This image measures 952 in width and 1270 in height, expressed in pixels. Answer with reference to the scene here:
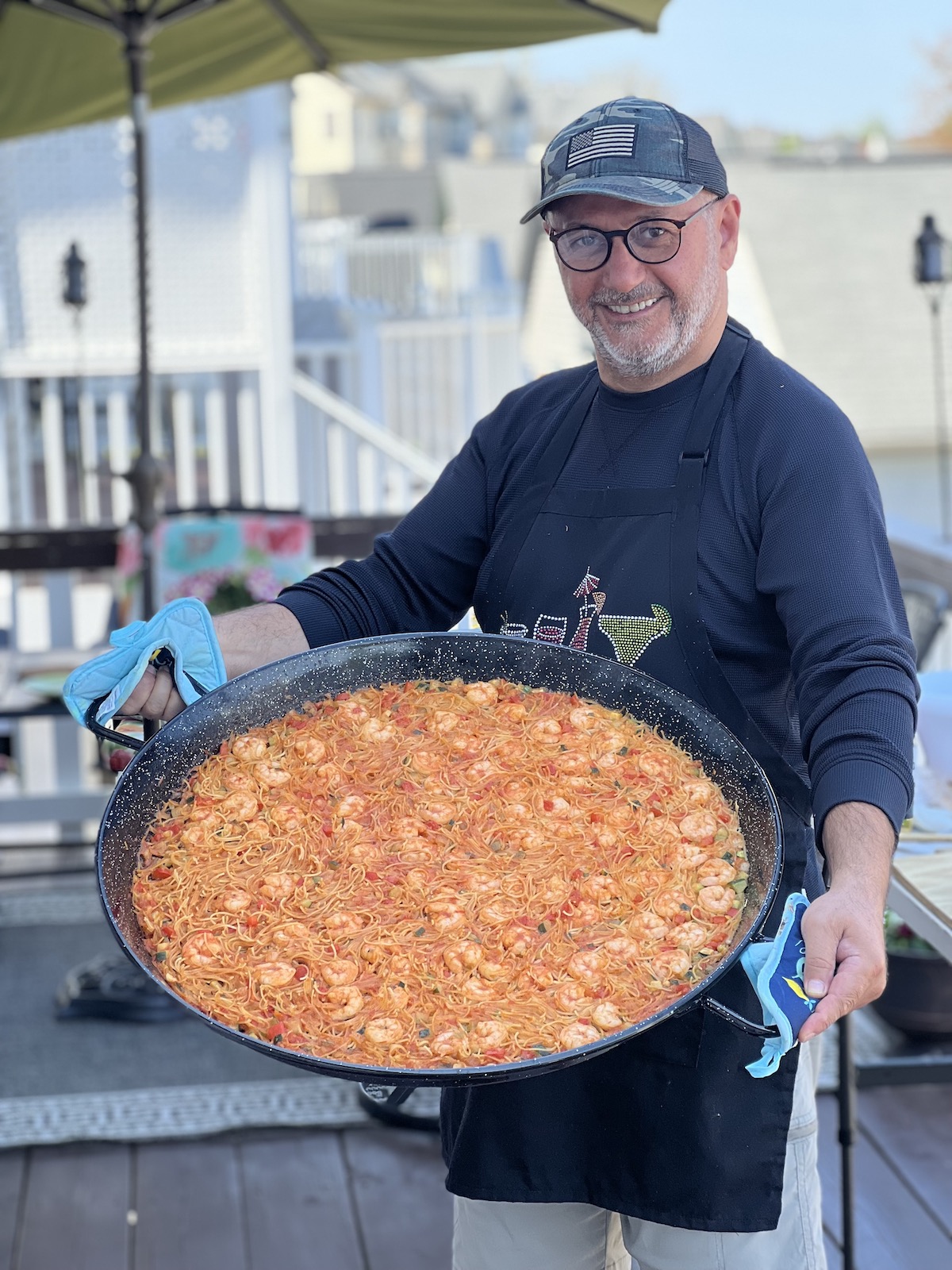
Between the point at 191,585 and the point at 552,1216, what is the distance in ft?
9.17

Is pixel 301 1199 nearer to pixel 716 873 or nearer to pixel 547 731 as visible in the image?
pixel 547 731

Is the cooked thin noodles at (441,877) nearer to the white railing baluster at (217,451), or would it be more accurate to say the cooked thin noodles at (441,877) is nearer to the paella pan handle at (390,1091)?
the paella pan handle at (390,1091)

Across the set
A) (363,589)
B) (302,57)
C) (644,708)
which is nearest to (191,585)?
(302,57)

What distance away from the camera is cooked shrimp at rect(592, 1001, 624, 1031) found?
1.28 m

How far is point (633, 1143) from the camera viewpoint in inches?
61.7

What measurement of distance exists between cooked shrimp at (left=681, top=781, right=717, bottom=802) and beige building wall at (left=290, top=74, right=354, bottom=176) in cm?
4797

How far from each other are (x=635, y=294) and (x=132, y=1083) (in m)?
2.50

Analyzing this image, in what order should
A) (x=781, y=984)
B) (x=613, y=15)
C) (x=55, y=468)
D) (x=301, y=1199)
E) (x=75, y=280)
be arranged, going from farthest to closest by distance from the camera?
(x=55, y=468), (x=75, y=280), (x=613, y=15), (x=301, y=1199), (x=781, y=984)

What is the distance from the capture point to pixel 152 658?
161 centimetres

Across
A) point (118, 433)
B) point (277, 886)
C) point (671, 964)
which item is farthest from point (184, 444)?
point (671, 964)

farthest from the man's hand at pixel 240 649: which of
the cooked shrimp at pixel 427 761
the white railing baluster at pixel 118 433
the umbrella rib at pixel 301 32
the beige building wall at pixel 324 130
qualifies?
the beige building wall at pixel 324 130

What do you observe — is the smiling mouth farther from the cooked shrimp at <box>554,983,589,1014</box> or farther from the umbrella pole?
the umbrella pole

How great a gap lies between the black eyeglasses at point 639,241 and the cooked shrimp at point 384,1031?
2.95 ft

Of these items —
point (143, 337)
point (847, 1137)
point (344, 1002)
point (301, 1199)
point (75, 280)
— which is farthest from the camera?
point (75, 280)
